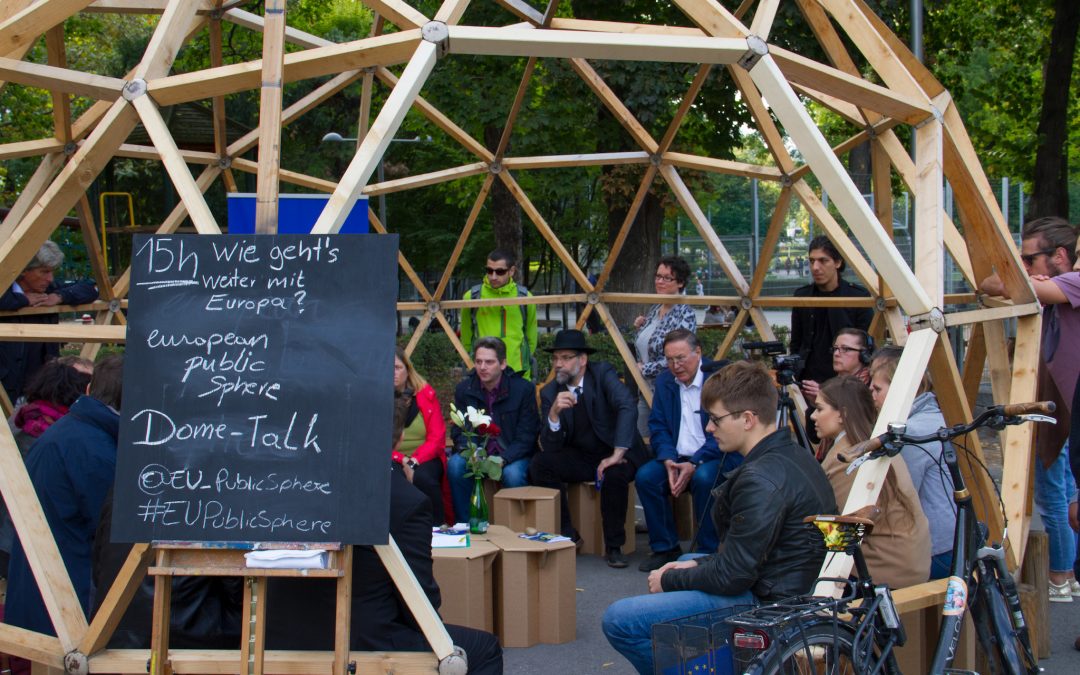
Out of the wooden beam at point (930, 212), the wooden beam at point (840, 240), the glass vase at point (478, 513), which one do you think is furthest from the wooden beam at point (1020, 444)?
the glass vase at point (478, 513)

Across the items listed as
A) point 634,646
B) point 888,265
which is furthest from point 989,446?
point 634,646

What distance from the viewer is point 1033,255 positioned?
208 inches

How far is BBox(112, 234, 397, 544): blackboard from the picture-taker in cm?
A: 338

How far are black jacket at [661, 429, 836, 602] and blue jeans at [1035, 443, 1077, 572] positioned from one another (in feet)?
7.71

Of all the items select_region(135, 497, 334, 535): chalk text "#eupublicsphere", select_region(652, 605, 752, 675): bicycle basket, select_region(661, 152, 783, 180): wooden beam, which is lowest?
select_region(652, 605, 752, 675): bicycle basket

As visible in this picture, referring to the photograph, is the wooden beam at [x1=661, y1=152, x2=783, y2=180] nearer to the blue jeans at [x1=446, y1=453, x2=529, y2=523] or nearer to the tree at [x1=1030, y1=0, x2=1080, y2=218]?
the blue jeans at [x1=446, y1=453, x2=529, y2=523]

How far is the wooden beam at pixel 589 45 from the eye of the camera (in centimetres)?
415

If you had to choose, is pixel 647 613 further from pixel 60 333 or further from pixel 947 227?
pixel 947 227

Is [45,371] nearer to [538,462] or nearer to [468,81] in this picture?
[538,462]

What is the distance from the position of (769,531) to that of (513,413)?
3.78 m

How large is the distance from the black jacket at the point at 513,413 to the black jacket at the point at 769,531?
3434mm

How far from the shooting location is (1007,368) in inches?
219

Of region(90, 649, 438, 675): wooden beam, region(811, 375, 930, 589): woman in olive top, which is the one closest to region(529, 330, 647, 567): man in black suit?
region(811, 375, 930, 589): woman in olive top

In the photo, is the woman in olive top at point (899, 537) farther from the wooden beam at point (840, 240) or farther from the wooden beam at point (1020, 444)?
the wooden beam at point (840, 240)
